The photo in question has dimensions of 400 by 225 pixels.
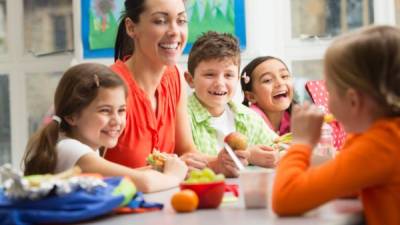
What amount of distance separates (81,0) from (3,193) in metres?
2.08

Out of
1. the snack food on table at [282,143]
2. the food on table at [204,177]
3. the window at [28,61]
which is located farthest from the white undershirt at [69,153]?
the window at [28,61]

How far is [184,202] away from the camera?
1.20 meters

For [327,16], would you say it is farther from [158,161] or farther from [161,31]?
[158,161]

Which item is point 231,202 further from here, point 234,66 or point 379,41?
point 234,66

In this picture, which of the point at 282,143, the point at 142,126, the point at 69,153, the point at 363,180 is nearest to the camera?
the point at 363,180

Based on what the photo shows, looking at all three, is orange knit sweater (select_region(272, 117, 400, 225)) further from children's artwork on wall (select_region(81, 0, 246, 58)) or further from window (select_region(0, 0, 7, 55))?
window (select_region(0, 0, 7, 55))

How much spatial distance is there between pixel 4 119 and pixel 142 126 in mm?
1811

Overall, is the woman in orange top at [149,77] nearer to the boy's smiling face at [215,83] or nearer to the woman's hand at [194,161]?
the woman's hand at [194,161]

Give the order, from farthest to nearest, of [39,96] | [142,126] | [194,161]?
1. [39,96]
2. [142,126]
3. [194,161]

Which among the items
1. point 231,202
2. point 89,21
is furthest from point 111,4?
point 231,202

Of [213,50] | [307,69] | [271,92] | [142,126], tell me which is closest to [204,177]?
[142,126]

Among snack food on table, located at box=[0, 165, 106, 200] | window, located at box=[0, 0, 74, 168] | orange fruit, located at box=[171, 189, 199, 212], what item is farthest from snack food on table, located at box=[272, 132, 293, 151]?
window, located at box=[0, 0, 74, 168]

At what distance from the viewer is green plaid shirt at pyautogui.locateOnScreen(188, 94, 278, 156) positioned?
2322 mm

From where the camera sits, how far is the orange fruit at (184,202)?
120cm
